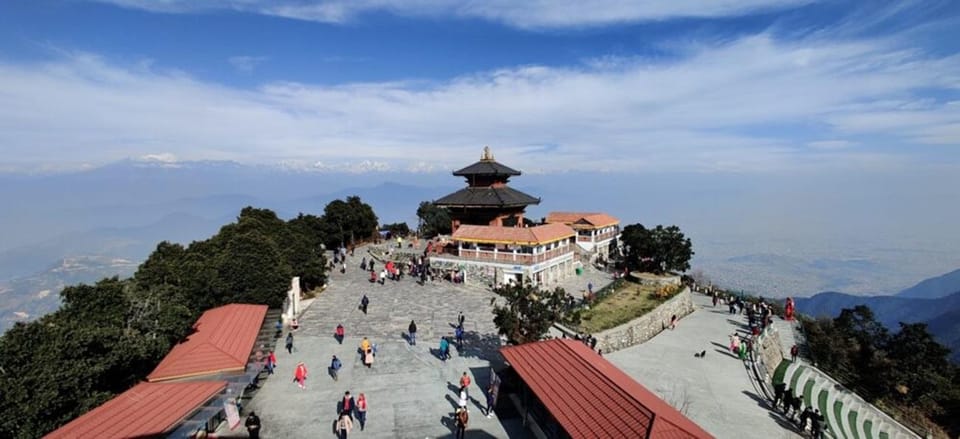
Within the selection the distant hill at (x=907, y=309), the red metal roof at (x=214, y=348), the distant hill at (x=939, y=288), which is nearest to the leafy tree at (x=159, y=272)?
the red metal roof at (x=214, y=348)

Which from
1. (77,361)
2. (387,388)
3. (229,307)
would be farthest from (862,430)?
(77,361)

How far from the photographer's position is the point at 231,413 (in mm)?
13984

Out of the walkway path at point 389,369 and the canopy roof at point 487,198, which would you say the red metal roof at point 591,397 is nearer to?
the walkway path at point 389,369

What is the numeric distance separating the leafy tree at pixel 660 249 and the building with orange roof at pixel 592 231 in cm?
455

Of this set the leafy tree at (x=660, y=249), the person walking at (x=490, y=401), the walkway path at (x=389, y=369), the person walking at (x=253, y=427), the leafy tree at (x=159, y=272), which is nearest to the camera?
the person walking at (x=253, y=427)

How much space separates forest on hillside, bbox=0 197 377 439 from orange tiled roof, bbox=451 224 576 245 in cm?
962

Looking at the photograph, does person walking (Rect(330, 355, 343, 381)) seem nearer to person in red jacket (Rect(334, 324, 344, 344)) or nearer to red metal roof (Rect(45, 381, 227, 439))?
person in red jacket (Rect(334, 324, 344, 344))

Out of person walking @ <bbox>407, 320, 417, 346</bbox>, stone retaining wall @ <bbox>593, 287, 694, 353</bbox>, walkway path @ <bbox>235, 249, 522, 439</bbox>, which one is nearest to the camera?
walkway path @ <bbox>235, 249, 522, 439</bbox>

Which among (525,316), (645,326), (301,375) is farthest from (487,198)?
(301,375)

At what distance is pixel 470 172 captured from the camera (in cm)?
4516

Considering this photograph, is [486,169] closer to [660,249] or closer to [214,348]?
[660,249]

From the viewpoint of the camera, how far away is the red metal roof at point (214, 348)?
1505cm

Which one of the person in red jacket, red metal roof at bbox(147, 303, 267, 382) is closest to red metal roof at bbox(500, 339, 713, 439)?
red metal roof at bbox(147, 303, 267, 382)

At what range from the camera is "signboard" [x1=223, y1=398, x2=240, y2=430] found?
13.8 m
